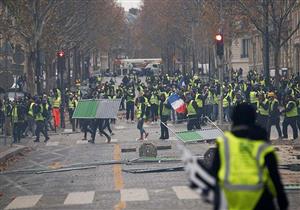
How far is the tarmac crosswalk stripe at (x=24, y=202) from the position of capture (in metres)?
17.2

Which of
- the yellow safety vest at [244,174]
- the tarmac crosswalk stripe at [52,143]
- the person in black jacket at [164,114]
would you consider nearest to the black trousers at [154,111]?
the person in black jacket at [164,114]

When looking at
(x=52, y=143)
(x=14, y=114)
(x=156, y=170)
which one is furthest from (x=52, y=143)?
(x=156, y=170)

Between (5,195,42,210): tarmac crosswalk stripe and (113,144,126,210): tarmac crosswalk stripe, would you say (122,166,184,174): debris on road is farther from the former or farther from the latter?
(5,195,42,210): tarmac crosswalk stripe

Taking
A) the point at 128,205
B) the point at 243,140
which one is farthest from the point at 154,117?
the point at 243,140

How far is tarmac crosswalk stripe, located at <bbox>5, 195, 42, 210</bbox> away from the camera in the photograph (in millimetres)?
17156

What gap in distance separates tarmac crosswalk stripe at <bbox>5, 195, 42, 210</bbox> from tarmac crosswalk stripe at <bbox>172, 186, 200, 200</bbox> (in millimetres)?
2697

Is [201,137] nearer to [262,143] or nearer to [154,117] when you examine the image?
[262,143]

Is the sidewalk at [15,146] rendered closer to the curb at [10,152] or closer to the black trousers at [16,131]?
the curb at [10,152]

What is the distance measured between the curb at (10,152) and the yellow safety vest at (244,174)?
63.1 feet

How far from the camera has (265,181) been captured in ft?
26.8

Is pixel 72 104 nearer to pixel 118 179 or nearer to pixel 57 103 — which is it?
pixel 57 103

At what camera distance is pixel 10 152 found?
29172 millimetres

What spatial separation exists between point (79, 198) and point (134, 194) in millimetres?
1055

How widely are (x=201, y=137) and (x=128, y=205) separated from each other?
7243 millimetres
